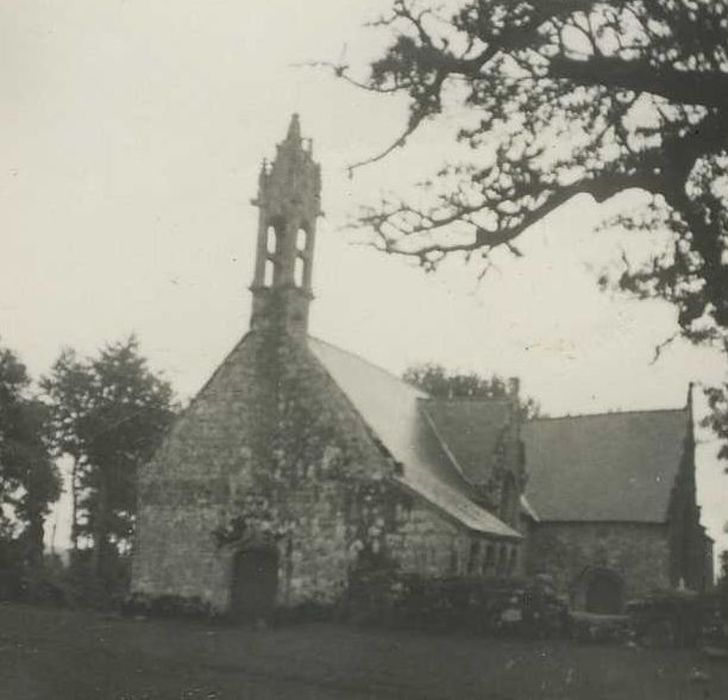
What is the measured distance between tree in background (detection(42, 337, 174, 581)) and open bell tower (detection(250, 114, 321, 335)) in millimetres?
24952

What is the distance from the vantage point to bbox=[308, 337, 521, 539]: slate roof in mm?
27328

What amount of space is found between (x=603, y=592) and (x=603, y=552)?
A: 5.61 ft

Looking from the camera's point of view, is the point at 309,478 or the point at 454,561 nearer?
the point at 454,561

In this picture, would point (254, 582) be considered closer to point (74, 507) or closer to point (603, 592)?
point (603, 592)

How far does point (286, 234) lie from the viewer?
29.5 metres

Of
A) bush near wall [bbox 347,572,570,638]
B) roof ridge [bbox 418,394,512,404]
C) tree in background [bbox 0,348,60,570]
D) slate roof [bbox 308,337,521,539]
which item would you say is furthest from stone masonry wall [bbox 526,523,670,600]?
tree in background [bbox 0,348,60,570]

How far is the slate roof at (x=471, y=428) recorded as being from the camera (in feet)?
108

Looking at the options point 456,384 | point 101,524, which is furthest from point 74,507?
point 456,384

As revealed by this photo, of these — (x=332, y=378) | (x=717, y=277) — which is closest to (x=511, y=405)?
(x=332, y=378)

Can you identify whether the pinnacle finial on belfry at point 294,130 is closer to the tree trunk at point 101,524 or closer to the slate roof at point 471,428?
the slate roof at point 471,428

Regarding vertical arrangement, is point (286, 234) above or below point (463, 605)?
above

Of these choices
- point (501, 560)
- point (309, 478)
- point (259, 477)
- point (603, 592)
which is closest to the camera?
point (309, 478)

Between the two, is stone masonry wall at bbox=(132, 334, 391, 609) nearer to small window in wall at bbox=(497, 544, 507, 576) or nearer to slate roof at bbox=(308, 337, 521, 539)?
slate roof at bbox=(308, 337, 521, 539)

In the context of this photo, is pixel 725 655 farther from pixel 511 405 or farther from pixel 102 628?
pixel 511 405
